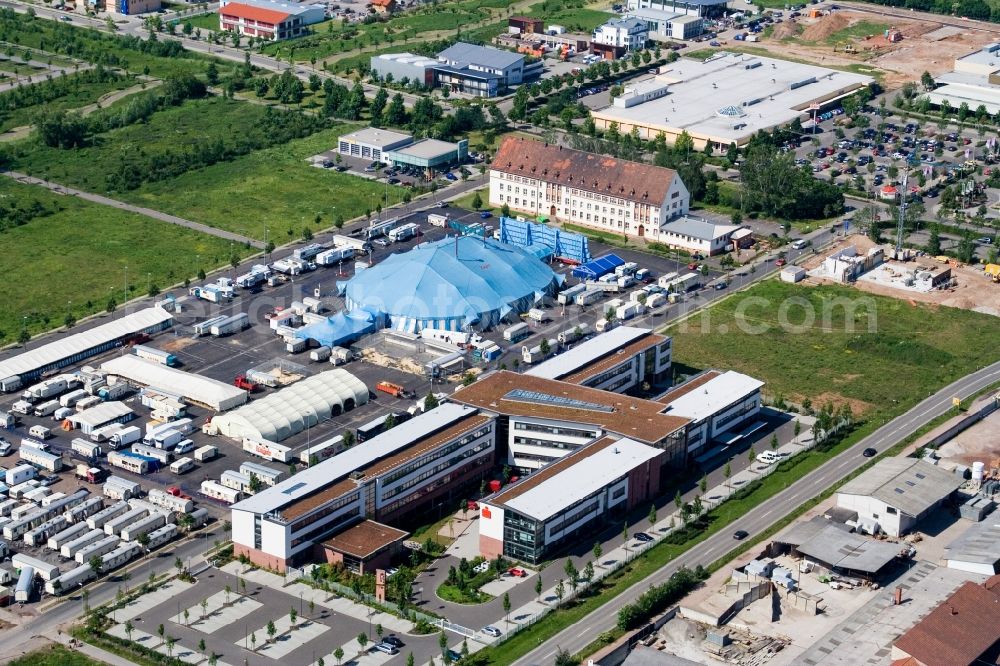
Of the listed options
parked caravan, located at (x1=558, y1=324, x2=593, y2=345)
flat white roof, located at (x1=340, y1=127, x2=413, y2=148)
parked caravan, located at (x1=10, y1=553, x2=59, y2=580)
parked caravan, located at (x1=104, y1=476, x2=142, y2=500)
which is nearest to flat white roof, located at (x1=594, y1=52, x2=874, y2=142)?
flat white roof, located at (x1=340, y1=127, x2=413, y2=148)

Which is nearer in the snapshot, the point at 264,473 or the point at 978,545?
the point at 978,545

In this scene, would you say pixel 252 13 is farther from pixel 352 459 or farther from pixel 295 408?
pixel 352 459

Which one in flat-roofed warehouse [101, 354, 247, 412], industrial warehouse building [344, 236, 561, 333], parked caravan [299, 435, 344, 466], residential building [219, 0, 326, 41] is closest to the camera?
parked caravan [299, 435, 344, 466]

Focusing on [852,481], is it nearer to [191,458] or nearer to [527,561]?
[527,561]

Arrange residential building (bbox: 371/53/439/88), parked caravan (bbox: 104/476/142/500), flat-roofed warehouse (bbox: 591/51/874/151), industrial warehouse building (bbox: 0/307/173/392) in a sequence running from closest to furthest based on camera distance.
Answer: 1. parked caravan (bbox: 104/476/142/500)
2. industrial warehouse building (bbox: 0/307/173/392)
3. flat-roofed warehouse (bbox: 591/51/874/151)
4. residential building (bbox: 371/53/439/88)

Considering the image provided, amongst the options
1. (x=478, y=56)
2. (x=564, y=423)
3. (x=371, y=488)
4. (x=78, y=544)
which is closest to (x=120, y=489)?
(x=78, y=544)

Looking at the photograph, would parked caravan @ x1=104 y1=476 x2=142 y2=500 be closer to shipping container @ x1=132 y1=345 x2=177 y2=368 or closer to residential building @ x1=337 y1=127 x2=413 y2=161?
shipping container @ x1=132 y1=345 x2=177 y2=368

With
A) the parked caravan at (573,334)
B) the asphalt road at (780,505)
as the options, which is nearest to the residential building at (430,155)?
the parked caravan at (573,334)

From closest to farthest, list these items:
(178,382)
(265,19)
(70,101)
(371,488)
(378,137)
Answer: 1. (371,488)
2. (178,382)
3. (378,137)
4. (70,101)
5. (265,19)
